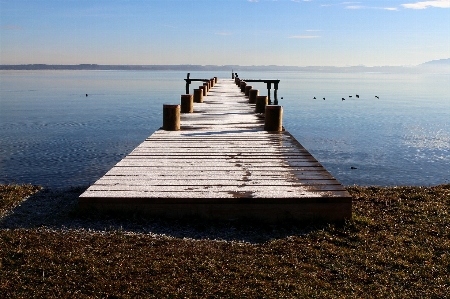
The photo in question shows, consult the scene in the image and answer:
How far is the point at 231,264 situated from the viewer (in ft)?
18.7

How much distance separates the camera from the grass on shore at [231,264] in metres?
5.05

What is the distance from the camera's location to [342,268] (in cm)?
572

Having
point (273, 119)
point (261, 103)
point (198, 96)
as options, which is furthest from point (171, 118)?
point (198, 96)

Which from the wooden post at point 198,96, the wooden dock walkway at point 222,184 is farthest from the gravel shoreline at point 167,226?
the wooden post at point 198,96

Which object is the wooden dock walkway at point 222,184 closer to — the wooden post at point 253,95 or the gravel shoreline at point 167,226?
the gravel shoreline at point 167,226

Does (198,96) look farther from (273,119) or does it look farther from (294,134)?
(294,134)

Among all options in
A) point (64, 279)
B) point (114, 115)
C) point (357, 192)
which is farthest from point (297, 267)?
point (114, 115)

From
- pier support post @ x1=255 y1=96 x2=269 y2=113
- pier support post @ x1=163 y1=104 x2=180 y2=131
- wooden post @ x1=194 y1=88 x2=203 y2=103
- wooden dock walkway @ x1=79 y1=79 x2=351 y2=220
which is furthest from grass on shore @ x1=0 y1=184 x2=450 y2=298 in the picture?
wooden post @ x1=194 y1=88 x2=203 y2=103

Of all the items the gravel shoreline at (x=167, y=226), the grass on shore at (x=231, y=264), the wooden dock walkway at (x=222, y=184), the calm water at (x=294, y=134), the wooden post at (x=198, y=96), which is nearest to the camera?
the grass on shore at (x=231, y=264)

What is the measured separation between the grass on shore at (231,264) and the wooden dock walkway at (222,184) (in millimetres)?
461

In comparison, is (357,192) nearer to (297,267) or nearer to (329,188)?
(329,188)

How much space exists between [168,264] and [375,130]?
3245 centimetres

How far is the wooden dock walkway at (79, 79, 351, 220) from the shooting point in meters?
7.01

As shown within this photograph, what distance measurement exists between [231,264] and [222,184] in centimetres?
207
